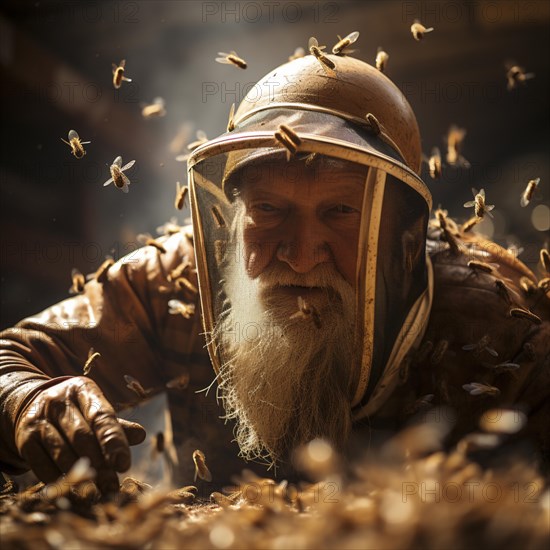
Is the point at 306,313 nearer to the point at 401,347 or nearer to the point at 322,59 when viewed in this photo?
the point at 401,347

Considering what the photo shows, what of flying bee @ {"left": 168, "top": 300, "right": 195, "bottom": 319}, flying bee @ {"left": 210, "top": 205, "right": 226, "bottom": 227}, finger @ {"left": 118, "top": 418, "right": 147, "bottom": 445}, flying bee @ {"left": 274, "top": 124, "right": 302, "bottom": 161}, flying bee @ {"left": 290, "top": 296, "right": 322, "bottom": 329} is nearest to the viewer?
finger @ {"left": 118, "top": 418, "right": 147, "bottom": 445}

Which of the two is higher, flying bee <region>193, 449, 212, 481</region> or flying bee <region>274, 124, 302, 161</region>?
flying bee <region>274, 124, 302, 161</region>

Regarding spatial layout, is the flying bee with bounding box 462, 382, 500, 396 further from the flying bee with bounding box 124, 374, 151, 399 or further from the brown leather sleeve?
the flying bee with bounding box 124, 374, 151, 399

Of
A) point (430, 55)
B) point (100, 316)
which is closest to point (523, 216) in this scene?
point (430, 55)

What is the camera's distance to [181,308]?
95.3 inches

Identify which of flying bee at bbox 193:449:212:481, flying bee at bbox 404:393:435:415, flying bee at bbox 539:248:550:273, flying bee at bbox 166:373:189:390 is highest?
flying bee at bbox 539:248:550:273

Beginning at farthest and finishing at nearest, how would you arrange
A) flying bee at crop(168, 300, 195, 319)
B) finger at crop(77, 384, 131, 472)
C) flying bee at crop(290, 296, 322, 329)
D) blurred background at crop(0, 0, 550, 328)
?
1. blurred background at crop(0, 0, 550, 328)
2. flying bee at crop(168, 300, 195, 319)
3. flying bee at crop(290, 296, 322, 329)
4. finger at crop(77, 384, 131, 472)

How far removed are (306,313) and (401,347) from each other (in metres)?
0.39

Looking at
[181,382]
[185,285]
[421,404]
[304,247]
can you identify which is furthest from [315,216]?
[181,382]

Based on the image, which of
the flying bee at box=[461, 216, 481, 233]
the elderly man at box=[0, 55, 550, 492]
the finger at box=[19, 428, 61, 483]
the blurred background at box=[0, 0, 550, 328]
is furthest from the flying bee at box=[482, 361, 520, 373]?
the blurred background at box=[0, 0, 550, 328]

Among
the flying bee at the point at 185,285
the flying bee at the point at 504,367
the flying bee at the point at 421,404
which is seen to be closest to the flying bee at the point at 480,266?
the flying bee at the point at 504,367

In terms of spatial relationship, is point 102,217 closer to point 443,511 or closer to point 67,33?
point 67,33

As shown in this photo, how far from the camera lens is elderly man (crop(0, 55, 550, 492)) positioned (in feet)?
6.93

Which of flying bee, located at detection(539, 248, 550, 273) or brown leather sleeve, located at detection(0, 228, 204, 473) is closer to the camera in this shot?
brown leather sleeve, located at detection(0, 228, 204, 473)
